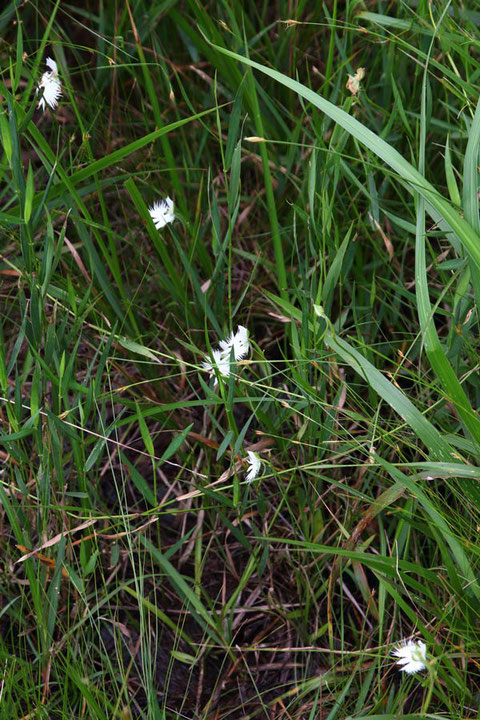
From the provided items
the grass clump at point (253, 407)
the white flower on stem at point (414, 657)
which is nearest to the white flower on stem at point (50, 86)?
the grass clump at point (253, 407)

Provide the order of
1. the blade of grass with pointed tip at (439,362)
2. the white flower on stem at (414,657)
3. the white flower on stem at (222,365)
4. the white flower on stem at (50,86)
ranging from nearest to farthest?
1. the white flower on stem at (414,657)
2. the blade of grass with pointed tip at (439,362)
3. the white flower on stem at (222,365)
4. the white flower on stem at (50,86)

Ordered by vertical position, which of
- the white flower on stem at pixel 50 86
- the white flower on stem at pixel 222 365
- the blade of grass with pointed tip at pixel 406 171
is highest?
the white flower on stem at pixel 50 86

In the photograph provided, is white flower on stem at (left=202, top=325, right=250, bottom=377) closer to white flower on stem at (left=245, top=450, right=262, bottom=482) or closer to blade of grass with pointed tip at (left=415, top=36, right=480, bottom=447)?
white flower on stem at (left=245, top=450, right=262, bottom=482)

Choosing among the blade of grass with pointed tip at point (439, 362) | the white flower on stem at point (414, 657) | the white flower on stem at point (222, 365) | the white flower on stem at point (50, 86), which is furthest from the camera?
the white flower on stem at point (50, 86)

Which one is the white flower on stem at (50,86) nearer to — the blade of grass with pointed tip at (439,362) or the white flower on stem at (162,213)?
the white flower on stem at (162,213)

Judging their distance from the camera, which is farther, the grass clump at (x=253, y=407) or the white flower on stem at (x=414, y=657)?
the grass clump at (x=253, y=407)

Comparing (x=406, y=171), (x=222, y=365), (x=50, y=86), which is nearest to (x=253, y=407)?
(x=222, y=365)

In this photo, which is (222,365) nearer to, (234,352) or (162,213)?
(234,352)
